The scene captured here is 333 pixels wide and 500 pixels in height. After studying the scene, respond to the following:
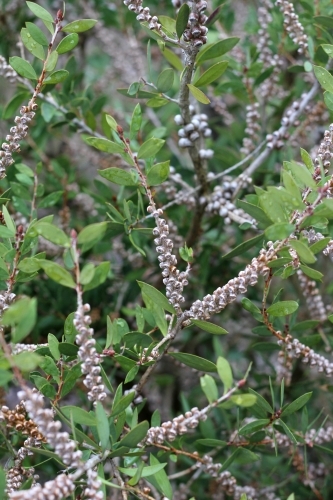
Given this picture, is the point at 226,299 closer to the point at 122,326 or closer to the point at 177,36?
the point at 122,326

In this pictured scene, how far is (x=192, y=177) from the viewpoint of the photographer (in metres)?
1.15

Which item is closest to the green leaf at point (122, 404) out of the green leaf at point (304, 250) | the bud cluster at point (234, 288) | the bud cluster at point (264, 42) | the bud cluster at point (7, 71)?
the bud cluster at point (234, 288)

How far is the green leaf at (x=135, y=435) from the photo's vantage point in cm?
52

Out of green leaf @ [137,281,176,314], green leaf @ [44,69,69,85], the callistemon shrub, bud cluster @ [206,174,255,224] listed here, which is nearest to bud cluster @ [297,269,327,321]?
the callistemon shrub

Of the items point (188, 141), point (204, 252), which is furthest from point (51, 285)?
point (188, 141)

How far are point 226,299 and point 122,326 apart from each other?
0.52 ft

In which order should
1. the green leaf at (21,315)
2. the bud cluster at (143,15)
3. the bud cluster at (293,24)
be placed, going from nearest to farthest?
the green leaf at (21,315) → the bud cluster at (143,15) → the bud cluster at (293,24)

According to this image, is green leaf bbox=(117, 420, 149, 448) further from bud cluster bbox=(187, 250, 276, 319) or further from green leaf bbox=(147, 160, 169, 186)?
green leaf bbox=(147, 160, 169, 186)

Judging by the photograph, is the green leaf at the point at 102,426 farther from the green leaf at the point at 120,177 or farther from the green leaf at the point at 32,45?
the green leaf at the point at 32,45

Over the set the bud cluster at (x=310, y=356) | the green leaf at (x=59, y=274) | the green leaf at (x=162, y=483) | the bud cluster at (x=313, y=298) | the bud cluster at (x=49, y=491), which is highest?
the green leaf at (x=59, y=274)

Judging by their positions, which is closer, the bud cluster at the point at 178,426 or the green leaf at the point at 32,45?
the bud cluster at the point at 178,426

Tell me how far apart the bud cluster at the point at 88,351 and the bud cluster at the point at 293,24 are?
1.93ft

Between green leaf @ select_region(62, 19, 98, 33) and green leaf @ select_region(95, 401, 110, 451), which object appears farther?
green leaf @ select_region(62, 19, 98, 33)

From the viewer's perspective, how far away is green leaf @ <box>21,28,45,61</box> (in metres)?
0.68
